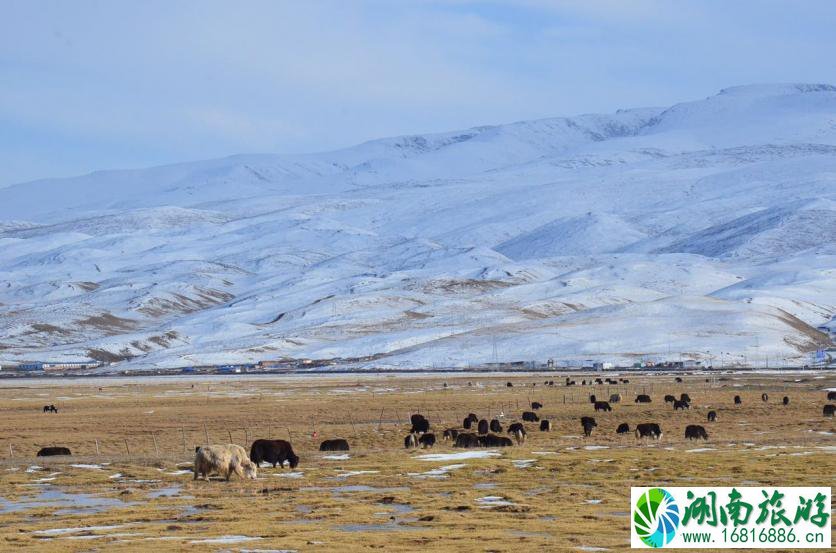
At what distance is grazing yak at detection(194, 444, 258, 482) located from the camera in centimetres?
3105

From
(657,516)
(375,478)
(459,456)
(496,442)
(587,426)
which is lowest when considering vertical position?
(375,478)

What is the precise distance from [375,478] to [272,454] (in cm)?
379

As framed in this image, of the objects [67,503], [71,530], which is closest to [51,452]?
[67,503]

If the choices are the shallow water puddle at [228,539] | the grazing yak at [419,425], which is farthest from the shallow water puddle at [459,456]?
the shallow water puddle at [228,539]

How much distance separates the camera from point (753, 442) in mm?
39469

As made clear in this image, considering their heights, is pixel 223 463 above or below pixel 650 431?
below

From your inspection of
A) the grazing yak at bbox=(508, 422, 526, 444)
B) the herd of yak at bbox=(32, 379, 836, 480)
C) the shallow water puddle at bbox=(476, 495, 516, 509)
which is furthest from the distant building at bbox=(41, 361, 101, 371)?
the shallow water puddle at bbox=(476, 495, 516, 509)

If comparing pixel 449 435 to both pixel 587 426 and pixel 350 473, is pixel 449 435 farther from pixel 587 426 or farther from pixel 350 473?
pixel 350 473

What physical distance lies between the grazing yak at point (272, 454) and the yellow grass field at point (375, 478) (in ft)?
1.20

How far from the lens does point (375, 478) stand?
31.2m

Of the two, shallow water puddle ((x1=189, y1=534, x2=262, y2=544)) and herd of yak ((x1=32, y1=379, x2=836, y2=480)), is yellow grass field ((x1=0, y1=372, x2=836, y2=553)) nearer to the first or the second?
shallow water puddle ((x1=189, y1=534, x2=262, y2=544))

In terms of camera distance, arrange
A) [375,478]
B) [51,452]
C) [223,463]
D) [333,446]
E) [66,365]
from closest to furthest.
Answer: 1. [223,463]
2. [375,478]
3. [333,446]
4. [51,452]
5. [66,365]

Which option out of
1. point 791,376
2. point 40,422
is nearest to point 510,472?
point 40,422

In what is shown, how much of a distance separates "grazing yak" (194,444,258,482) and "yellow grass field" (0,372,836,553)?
1.14 ft
